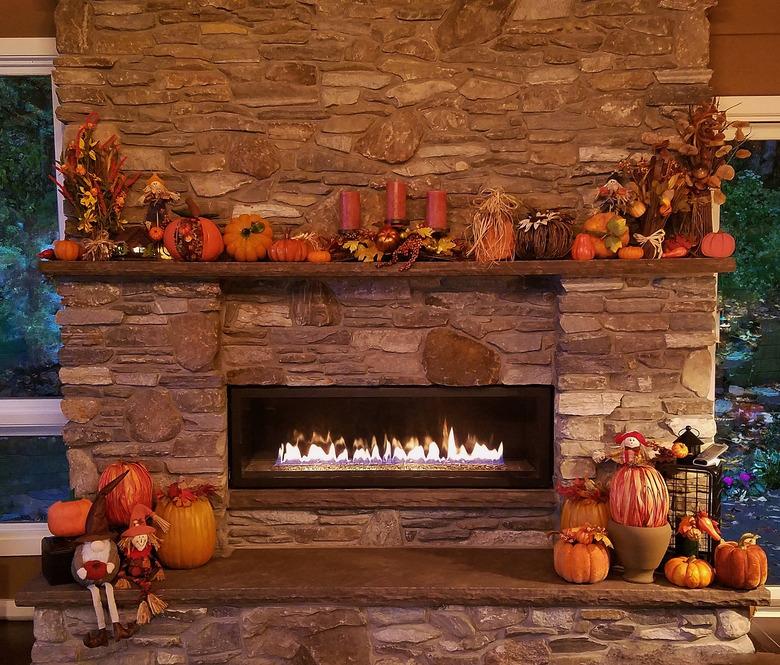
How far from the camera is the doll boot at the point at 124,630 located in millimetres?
2750

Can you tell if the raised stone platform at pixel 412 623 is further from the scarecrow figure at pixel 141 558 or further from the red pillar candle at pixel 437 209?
the red pillar candle at pixel 437 209

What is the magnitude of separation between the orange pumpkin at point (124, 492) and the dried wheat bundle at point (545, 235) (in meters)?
1.83

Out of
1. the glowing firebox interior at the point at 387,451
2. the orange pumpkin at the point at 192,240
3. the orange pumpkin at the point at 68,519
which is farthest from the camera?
the glowing firebox interior at the point at 387,451

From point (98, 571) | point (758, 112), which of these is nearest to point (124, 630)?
point (98, 571)

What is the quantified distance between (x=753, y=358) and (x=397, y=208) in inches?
75.8

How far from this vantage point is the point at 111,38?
3139 mm

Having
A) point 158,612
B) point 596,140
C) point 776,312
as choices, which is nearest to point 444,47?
point 596,140

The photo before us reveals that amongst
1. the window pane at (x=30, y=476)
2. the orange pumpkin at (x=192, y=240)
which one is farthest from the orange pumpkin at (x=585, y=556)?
the window pane at (x=30, y=476)

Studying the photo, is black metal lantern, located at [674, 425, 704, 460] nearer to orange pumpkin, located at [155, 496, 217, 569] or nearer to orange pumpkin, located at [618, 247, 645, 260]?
orange pumpkin, located at [618, 247, 645, 260]

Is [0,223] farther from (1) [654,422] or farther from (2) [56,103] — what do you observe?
(1) [654,422]

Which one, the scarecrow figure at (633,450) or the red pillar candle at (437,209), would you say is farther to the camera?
the red pillar candle at (437,209)

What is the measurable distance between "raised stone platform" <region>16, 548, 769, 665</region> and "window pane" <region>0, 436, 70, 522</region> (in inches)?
31.3

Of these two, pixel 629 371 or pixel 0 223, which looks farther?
pixel 0 223

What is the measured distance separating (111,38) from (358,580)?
250 cm
